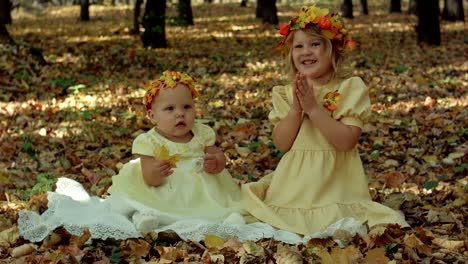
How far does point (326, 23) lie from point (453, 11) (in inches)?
671

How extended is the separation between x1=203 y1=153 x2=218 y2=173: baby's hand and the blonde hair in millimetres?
760

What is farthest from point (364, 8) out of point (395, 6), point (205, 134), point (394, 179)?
point (205, 134)

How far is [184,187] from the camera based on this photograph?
15.3 feet

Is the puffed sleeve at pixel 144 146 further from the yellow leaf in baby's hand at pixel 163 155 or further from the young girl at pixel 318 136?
the young girl at pixel 318 136

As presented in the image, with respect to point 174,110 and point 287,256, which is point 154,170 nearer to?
point 174,110

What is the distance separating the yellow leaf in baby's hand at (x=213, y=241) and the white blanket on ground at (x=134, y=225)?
0.13 metres

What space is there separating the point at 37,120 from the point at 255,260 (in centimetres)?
511

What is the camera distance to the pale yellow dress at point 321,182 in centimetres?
433

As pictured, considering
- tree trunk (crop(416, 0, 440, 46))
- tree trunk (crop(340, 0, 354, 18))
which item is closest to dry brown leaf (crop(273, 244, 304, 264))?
tree trunk (crop(416, 0, 440, 46))

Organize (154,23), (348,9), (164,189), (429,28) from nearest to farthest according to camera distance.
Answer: (164,189)
(154,23)
(429,28)
(348,9)

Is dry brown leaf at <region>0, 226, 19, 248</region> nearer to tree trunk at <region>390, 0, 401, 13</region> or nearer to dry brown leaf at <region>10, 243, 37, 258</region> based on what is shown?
dry brown leaf at <region>10, 243, 37, 258</region>

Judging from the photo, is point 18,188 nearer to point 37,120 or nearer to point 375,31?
point 37,120

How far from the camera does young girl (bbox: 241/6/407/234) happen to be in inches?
169

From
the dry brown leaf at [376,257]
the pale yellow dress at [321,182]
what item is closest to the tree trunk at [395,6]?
the pale yellow dress at [321,182]
